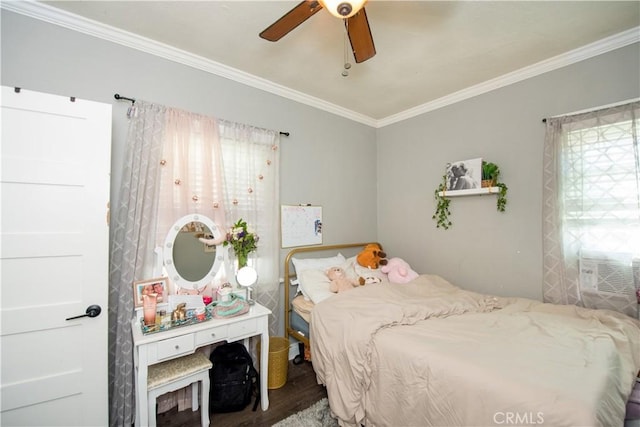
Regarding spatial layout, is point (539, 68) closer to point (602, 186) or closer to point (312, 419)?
point (602, 186)

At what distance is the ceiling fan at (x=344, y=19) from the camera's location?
47.3 inches

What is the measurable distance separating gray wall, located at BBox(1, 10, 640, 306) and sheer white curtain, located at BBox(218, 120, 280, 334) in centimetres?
16

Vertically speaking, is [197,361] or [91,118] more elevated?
[91,118]

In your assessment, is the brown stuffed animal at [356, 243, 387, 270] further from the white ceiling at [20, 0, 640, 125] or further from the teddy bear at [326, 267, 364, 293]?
the white ceiling at [20, 0, 640, 125]

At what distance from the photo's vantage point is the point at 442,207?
299cm

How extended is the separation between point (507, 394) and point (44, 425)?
7.88 ft

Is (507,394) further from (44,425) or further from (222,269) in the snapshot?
(44,425)

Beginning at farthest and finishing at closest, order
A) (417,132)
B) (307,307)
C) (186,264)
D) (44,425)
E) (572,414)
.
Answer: (417,132) → (307,307) → (186,264) → (44,425) → (572,414)

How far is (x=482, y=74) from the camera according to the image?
249 centimetres

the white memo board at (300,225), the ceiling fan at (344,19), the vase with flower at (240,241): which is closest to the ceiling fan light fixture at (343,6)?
the ceiling fan at (344,19)

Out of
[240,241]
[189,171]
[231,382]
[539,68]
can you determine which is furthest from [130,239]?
[539,68]

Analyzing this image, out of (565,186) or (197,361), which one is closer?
(197,361)

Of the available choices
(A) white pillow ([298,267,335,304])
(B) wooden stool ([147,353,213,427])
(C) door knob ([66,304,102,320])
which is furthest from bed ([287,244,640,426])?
(C) door knob ([66,304,102,320])

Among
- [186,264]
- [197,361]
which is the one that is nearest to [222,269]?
[186,264]
